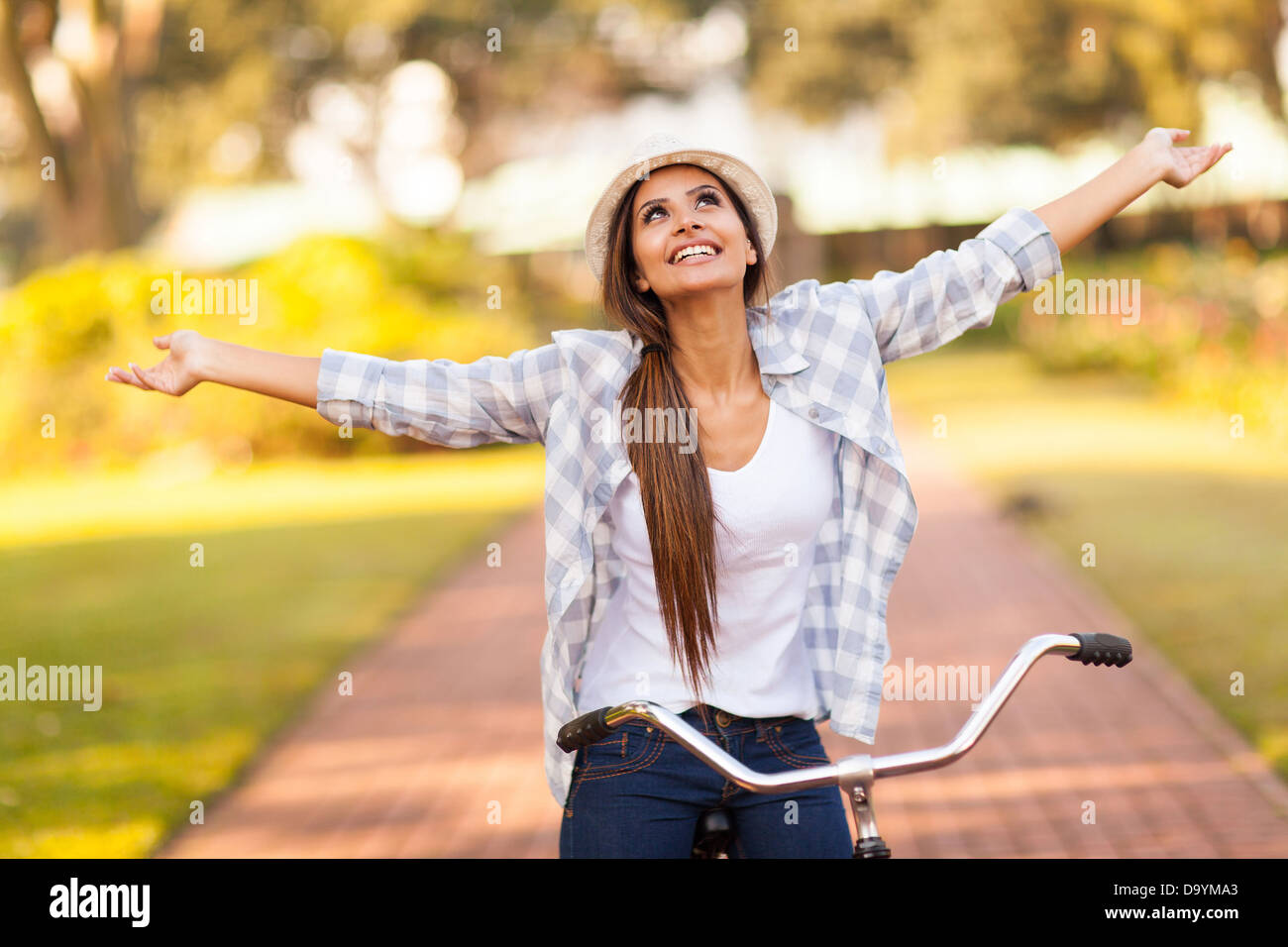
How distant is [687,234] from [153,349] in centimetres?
1503

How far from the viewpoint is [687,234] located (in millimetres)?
2635

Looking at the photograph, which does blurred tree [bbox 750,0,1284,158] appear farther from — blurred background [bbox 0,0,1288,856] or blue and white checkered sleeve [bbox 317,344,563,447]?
blue and white checkered sleeve [bbox 317,344,563,447]

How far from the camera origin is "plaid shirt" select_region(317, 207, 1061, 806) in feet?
8.54

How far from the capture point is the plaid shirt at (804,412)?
2604mm

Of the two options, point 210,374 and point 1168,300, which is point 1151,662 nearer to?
point 210,374

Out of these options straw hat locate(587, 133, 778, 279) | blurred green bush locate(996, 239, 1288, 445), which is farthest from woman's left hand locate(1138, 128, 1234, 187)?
blurred green bush locate(996, 239, 1288, 445)

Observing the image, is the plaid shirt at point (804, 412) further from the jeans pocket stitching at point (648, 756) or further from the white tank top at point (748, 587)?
the jeans pocket stitching at point (648, 756)

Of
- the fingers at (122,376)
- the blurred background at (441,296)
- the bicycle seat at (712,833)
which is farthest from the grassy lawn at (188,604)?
the bicycle seat at (712,833)

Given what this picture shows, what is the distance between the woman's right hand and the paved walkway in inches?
113
